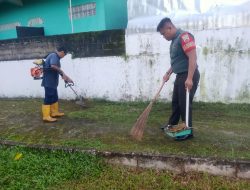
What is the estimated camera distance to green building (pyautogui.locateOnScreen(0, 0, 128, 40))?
30.5 feet

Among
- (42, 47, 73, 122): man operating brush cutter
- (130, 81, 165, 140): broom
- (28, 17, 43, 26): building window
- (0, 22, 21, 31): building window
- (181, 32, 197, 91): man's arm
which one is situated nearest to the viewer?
(181, 32, 197, 91): man's arm

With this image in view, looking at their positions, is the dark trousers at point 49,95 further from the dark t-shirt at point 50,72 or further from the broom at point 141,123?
the broom at point 141,123

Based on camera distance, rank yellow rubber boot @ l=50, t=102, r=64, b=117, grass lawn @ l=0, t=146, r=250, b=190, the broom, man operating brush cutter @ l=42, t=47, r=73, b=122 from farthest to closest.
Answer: yellow rubber boot @ l=50, t=102, r=64, b=117 < man operating brush cutter @ l=42, t=47, r=73, b=122 < the broom < grass lawn @ l=0, t=146, r=250, b=190

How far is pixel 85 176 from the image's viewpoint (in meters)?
3.62

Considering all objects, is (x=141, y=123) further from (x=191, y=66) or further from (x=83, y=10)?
(x=83, y=10)

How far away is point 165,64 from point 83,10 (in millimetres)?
4570

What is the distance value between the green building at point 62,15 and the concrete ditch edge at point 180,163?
242 inches

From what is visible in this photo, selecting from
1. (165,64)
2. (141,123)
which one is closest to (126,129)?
(141,123)

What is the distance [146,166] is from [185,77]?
4.58ft

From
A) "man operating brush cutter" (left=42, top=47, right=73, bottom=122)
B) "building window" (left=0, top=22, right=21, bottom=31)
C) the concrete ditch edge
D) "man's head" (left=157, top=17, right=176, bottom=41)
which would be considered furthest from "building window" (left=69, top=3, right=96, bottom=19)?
the concrete ditch edge

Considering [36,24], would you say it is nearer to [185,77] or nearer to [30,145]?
[30,145]

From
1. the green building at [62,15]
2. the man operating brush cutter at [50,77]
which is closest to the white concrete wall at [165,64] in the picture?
the man operating brush cutter at [50,77]

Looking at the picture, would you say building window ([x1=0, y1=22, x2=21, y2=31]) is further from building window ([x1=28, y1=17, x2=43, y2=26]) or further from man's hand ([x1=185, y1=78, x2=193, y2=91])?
man's hand ([x1=185, y1=78, x2=193, y2=91])

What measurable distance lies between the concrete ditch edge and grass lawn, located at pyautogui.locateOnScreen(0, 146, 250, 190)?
0.07m
